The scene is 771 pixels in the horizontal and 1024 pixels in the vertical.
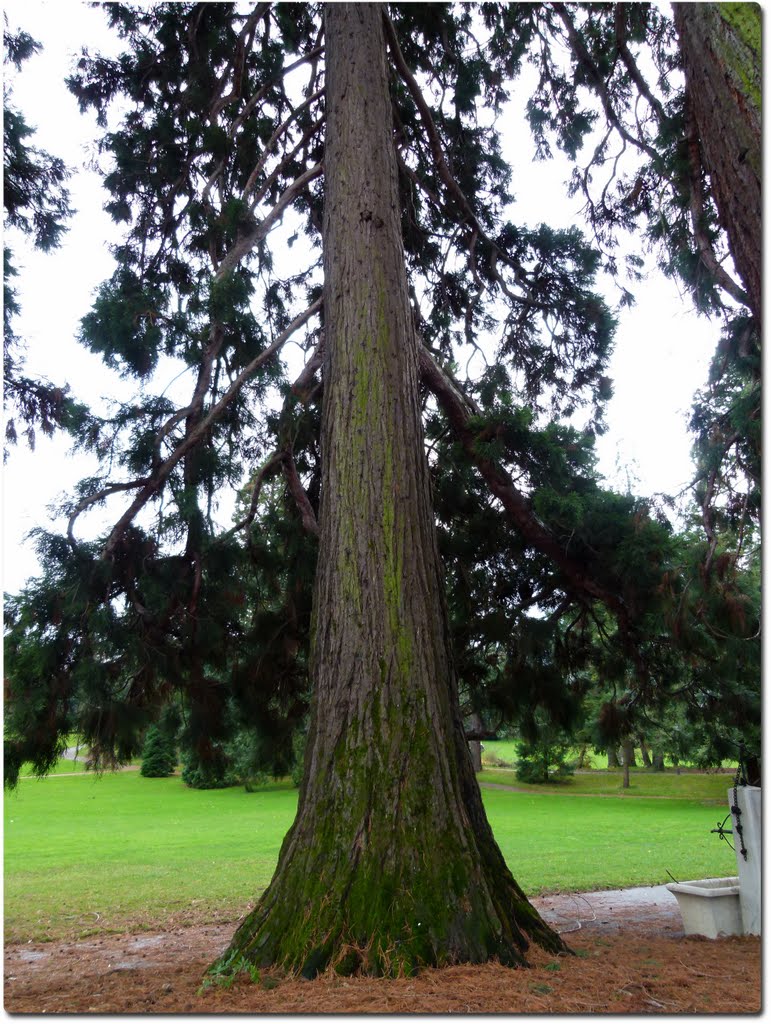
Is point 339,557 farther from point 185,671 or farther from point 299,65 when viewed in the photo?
point 299,65

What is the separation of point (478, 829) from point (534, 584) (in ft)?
8.50

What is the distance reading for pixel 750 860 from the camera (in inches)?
189

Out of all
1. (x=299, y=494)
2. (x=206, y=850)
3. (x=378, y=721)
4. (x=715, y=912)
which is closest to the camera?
(x=378, y=721)

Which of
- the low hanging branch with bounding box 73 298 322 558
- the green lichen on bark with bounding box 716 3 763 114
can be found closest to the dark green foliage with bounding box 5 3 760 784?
the low hanging branch with bounding box 73 298 322 558

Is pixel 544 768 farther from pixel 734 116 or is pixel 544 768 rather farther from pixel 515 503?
pixel 734 116

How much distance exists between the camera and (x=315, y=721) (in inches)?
148

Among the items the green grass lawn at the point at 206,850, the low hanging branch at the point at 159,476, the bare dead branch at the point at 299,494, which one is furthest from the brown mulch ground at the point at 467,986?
the bare dead branch at the point at 299,494

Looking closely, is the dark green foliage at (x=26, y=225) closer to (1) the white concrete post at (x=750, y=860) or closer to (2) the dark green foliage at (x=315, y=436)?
(2) the dark green foliage at (x=315, y=436)

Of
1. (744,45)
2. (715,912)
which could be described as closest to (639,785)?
(715,912)

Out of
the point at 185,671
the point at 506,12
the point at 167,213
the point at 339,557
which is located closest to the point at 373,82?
the point at 167,213

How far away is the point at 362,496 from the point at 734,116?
2.38m

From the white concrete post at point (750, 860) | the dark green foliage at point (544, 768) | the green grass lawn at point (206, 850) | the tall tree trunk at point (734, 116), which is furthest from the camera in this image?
the dark green foliage at point (544, 768)

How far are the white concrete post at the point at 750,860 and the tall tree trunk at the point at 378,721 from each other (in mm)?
1891

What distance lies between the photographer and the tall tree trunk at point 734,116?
2879 millimetres
